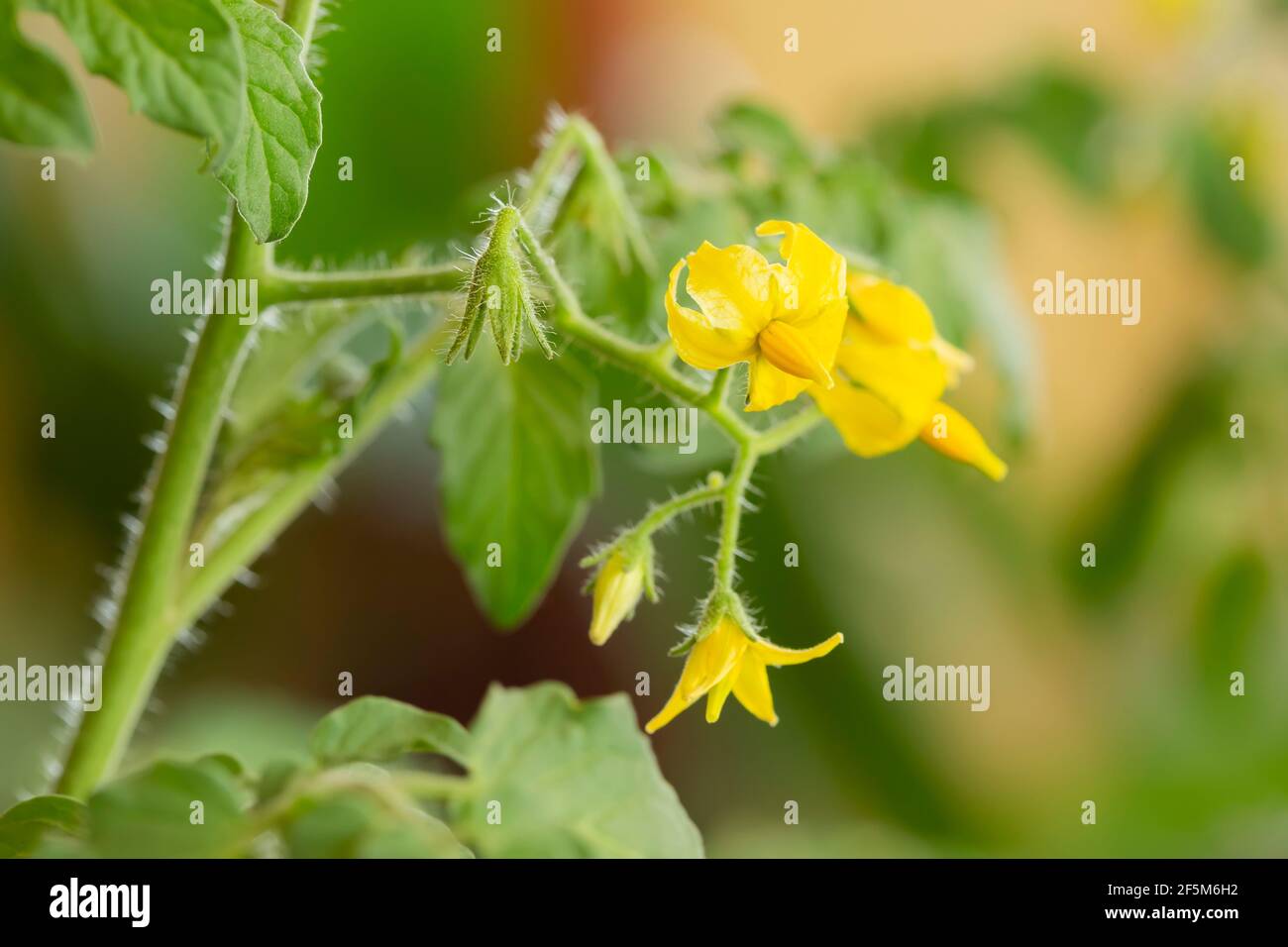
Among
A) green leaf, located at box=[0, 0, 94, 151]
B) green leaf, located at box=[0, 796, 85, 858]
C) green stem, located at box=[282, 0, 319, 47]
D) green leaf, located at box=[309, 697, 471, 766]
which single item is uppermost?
green stem, located at box=[282, 0, 319, 47]

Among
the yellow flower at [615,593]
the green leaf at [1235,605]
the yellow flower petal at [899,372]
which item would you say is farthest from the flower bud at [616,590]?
the green leaf at [1235,605]

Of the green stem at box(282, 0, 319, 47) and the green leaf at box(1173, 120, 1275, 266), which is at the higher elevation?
the green leaf at box(1173, 120, 1275, 266)

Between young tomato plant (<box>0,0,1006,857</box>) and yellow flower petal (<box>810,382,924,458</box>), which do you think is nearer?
young tomato plant (<box>0,0,1006,857</box>)

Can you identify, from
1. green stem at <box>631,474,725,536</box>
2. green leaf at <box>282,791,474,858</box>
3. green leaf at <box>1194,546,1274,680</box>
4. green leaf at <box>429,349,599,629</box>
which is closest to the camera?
green leaf at <box>282,791,474,858</box>

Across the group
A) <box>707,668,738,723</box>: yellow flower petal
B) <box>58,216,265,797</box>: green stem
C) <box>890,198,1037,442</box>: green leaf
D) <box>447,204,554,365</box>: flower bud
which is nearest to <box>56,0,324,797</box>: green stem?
<box>58,216,265,797</box>: green stem

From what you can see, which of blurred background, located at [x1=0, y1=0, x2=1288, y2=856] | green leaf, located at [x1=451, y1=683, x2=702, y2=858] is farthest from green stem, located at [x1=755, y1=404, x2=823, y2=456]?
blurred background, located at [x1=0, y1=0, x2=1288, y2=856]

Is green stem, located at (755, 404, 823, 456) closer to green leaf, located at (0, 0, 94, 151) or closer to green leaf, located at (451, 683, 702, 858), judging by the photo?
green leaf, located at (451, 683, 702, 858)

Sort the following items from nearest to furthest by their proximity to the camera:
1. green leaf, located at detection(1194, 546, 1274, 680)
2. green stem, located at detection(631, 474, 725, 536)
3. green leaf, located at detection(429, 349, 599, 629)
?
green stem, located at detection(631, 474, 725, 536), green leaf, located at detection(429, 349, 599, 629), green leaf, located at detection(1194, 546, 1274, 680)
